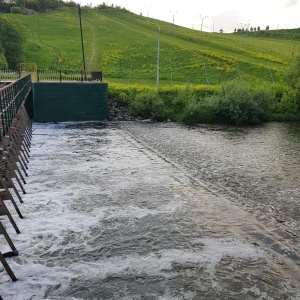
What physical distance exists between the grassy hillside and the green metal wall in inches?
513

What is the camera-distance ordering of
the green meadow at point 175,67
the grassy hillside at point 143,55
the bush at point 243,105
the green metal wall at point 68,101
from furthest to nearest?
the grassy hillside at point 143,55 → the green meadow at point 175,67 → the bush at point 243,105 → the green metal wall at point 68,101

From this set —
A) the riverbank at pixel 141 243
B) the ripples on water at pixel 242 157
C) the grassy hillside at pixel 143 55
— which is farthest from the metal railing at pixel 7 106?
the grassy hillside at pixel 143 55

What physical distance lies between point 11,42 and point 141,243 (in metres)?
42.6

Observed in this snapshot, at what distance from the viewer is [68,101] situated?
26266 millimetres

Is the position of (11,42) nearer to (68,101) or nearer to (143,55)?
(143,55)

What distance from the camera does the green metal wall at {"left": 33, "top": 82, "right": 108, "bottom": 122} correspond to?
25812 millimetres

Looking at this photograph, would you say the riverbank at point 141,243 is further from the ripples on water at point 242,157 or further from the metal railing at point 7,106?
the metal railing at point 7,106

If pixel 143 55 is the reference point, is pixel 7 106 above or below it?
above

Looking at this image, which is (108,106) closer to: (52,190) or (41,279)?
(52,190)

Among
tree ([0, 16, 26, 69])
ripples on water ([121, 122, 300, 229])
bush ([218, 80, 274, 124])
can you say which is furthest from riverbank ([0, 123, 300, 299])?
tree ([0, 16, 26, 69])

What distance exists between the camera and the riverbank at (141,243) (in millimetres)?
6535

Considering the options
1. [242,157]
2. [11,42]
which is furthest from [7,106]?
[11,42]

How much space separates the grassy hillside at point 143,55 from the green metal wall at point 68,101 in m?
13.0

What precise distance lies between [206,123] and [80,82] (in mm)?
9422
